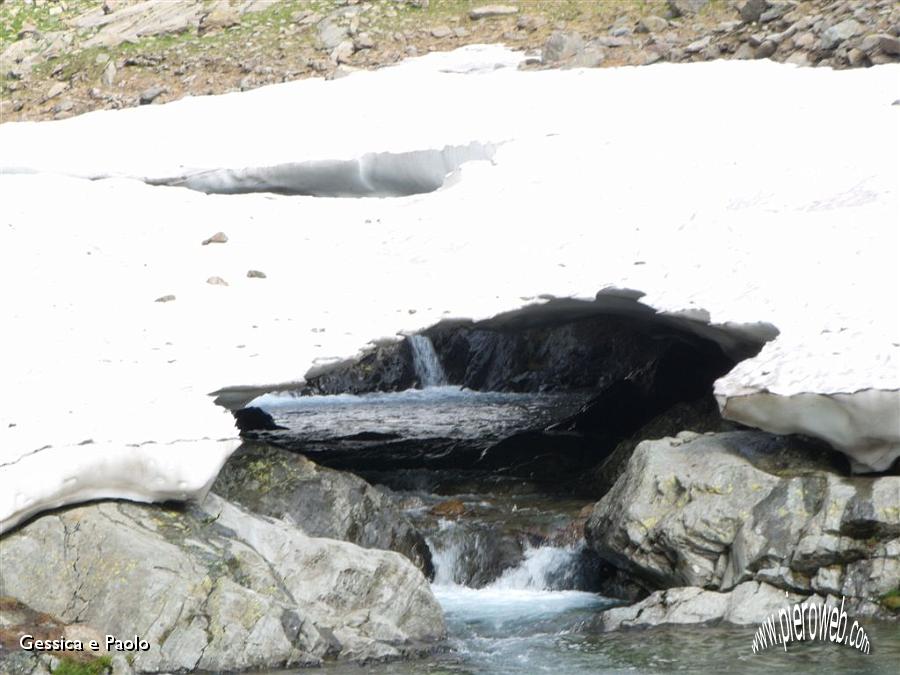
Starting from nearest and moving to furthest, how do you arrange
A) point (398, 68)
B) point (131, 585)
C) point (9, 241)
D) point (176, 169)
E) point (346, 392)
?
point (131, 585), point (9, 241), point (176, 169), point (346, 392), point (398, 68)

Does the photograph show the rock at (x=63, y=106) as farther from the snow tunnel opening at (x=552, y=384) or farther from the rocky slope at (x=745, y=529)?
the rocky slope at (x=745, y=529)

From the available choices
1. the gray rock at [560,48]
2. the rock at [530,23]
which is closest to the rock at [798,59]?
the gray rock at [560,48]

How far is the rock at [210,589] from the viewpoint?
1022 cm

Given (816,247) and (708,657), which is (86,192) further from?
(708,657)

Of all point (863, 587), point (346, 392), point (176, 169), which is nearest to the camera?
point (863, 587)

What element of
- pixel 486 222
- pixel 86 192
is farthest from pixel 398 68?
pixel 486 222

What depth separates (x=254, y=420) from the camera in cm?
2153

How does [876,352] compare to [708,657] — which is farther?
[876,352]

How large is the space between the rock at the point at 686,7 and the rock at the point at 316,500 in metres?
19.6

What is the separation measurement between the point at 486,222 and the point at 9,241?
6.19 meters

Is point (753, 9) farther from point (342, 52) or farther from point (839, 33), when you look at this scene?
point (342, 52)

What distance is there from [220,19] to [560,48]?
1157 centimetres

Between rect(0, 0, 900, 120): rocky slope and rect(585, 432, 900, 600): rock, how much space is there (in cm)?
1427

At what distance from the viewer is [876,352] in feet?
39.5
